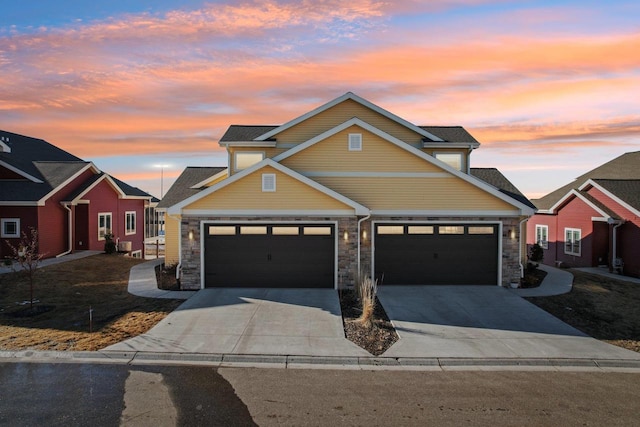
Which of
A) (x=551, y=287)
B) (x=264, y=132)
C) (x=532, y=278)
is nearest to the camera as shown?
(x=551, y=287)

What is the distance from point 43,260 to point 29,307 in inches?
382

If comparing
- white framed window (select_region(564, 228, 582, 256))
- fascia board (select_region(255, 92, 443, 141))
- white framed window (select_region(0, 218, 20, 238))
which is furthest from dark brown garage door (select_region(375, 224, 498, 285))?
white framed window (select_region(0, 218, 20, 238))

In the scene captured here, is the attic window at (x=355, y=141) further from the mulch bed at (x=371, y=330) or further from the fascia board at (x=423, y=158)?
the mulch bed at (x=371, y=330)

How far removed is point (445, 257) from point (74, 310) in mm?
Result: 12936

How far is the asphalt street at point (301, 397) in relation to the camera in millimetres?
6906

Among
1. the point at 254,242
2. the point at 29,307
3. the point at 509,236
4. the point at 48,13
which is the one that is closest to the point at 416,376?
the point at 254,242

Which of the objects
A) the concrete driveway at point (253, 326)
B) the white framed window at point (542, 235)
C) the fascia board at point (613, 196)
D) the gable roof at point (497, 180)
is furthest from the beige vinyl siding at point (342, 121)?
the white framed window at point (542, 235)

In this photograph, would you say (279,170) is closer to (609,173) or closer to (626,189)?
(626,189)

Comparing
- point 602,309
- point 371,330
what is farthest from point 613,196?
point 371,330

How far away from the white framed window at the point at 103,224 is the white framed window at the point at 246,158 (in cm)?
1199

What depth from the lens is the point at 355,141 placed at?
17250 millimetres

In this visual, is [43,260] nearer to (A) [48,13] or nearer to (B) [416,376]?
(A) [48,13]

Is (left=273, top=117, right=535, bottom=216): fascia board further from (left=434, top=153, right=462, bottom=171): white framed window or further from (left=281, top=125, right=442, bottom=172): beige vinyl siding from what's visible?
(left=434, top=153, right=462, bottom=171): white framed window

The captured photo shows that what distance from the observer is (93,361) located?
9.27 metres
